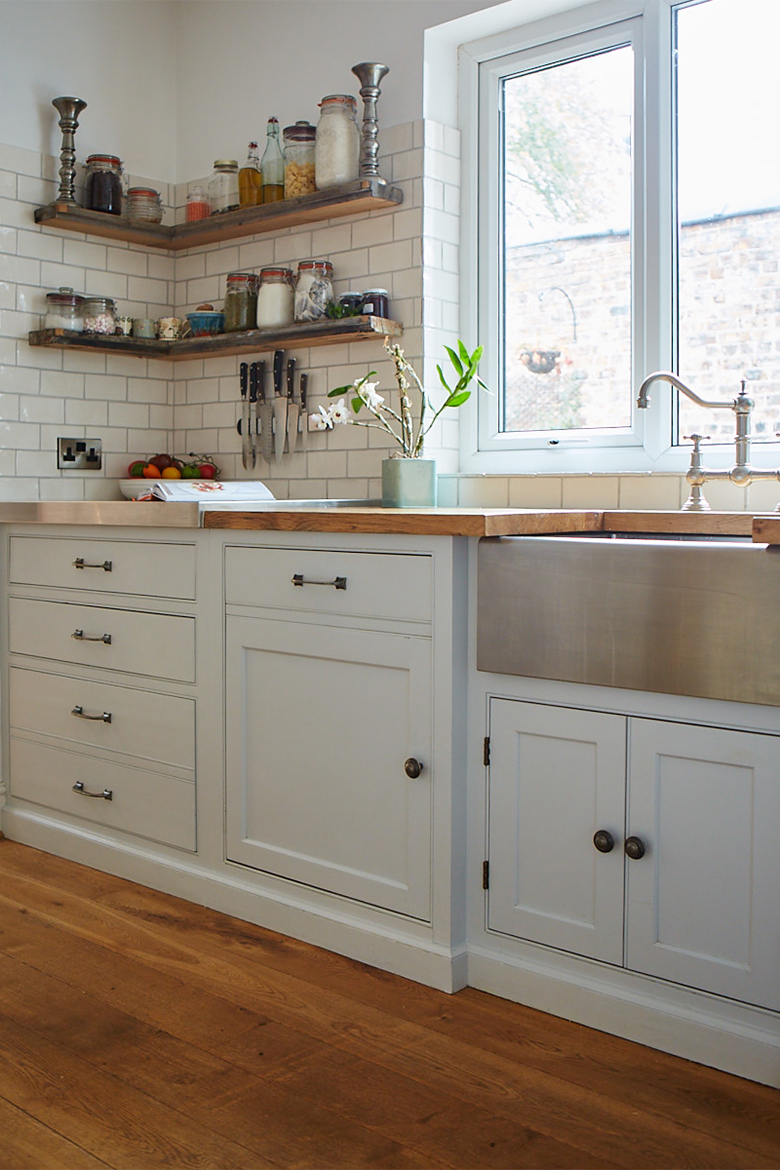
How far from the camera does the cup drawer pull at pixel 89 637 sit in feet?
9.28

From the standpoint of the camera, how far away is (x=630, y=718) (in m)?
1.88

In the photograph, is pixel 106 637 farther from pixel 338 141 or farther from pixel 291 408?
pixel 338 141

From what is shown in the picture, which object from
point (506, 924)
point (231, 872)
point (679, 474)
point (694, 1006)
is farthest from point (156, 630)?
point (694, 1006)

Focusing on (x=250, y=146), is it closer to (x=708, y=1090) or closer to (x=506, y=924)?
(x=506, y=924)

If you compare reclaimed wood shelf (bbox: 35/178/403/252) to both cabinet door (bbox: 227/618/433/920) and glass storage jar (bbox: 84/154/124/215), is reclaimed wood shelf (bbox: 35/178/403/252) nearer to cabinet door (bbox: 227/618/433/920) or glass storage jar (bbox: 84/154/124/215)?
glass storage jar (bbox: 84/154/124/215)

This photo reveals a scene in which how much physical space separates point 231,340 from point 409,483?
37.1 inches

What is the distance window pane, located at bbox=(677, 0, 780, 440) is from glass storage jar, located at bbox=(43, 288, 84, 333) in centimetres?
181

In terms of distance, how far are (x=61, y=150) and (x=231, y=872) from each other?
2.27 metres

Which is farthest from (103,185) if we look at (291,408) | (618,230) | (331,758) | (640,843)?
(640,843)

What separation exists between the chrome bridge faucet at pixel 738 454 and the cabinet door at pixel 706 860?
2.67 ft

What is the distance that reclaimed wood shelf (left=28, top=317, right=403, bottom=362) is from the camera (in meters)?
3.03

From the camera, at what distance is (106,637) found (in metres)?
2.83

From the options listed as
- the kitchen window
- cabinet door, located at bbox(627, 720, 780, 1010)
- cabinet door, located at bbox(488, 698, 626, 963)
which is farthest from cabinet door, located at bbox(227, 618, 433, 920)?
the kitchen window

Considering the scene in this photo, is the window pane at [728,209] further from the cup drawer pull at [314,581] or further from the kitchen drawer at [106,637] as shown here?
the kitchen drawer at [106,637]
